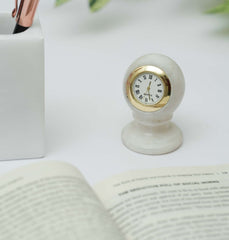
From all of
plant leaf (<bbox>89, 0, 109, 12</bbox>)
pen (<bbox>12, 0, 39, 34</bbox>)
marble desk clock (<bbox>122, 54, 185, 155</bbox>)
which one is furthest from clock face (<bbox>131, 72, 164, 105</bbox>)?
plant leaf (<bbox>89, 0, 109, 12</bbox>)

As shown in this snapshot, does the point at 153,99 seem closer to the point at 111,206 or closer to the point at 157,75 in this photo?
the point at 157,75

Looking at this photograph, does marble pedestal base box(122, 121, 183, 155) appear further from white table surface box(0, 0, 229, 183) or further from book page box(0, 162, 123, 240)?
book page box(0, 162, 123, 240)

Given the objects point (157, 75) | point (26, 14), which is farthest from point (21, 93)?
point (157, 75)

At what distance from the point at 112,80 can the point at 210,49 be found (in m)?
0.33

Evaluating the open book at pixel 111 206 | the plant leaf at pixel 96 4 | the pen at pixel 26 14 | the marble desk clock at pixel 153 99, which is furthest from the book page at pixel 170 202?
the plant leaf at pixel 96 4

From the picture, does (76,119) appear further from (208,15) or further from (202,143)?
(208,15)

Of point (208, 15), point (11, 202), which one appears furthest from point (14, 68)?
point (208, 15)

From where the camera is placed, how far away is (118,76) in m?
1.29

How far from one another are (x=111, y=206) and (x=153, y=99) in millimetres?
237

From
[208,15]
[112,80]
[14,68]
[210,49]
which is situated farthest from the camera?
[208,15]

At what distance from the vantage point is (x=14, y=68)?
88 cm

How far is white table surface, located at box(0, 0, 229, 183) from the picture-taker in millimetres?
991

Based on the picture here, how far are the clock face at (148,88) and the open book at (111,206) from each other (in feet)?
0.46

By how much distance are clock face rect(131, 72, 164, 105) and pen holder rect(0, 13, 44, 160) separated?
0.17 metres
